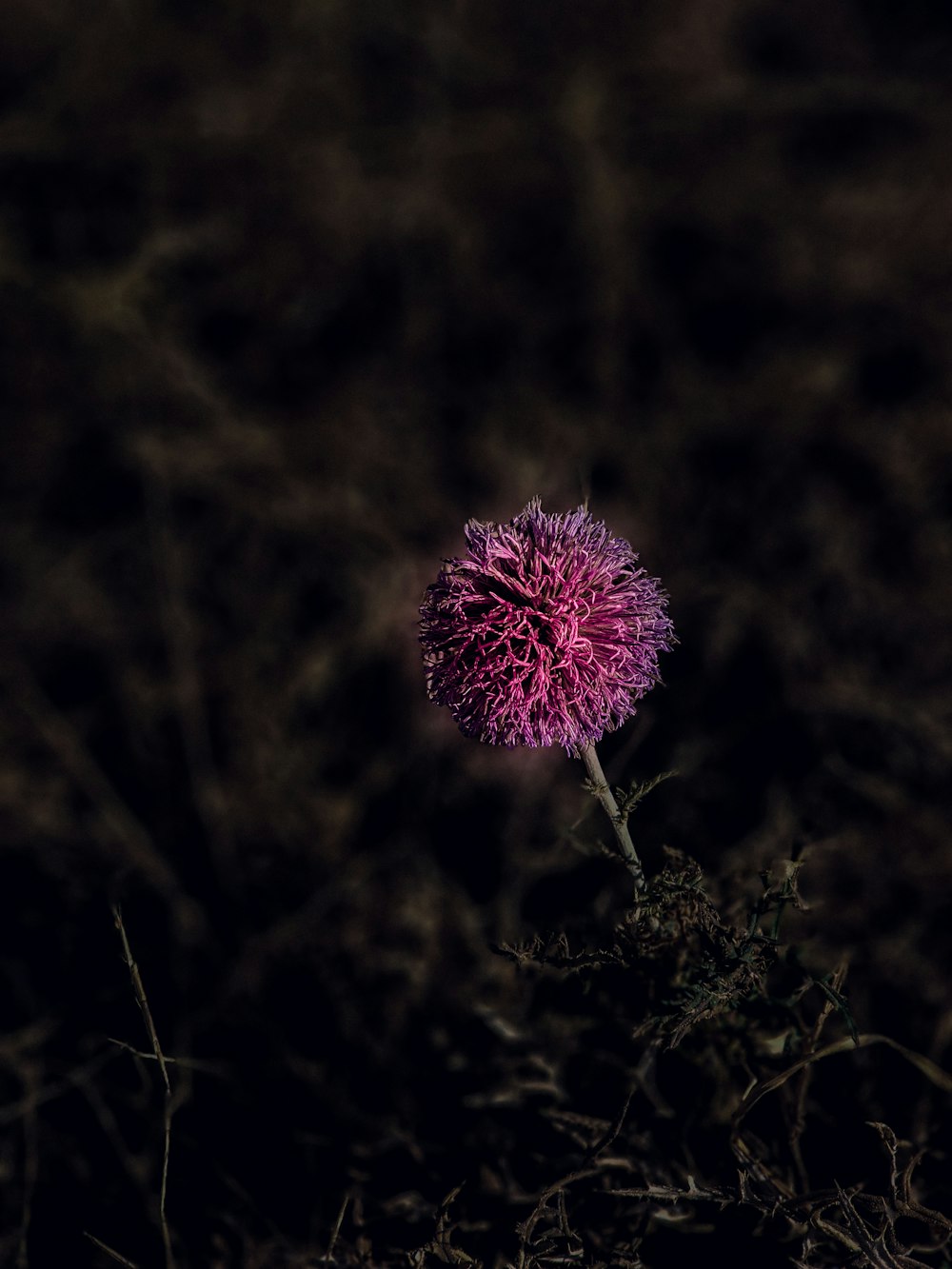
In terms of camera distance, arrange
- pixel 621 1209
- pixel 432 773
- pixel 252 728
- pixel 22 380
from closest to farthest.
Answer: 1. pixel 621 1209
2. pixel 432 773
3. pixel 252 728
4. pixel 22 380

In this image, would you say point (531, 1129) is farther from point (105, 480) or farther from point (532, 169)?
point (532, 169)

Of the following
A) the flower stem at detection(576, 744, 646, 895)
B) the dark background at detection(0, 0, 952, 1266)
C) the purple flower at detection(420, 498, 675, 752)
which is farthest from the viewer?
the dark background at detection(0, 0, 952, 1266)

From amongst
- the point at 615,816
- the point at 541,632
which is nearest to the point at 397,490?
the point at 541,632

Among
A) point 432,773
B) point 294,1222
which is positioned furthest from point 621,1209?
point 432,773

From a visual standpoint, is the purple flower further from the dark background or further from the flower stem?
the dark background

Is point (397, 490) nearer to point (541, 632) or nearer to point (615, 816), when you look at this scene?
point (541, 632)

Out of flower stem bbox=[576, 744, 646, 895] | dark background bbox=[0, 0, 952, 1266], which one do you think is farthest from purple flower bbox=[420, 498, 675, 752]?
dark background bbox=[0, 0, 952, 1266]
